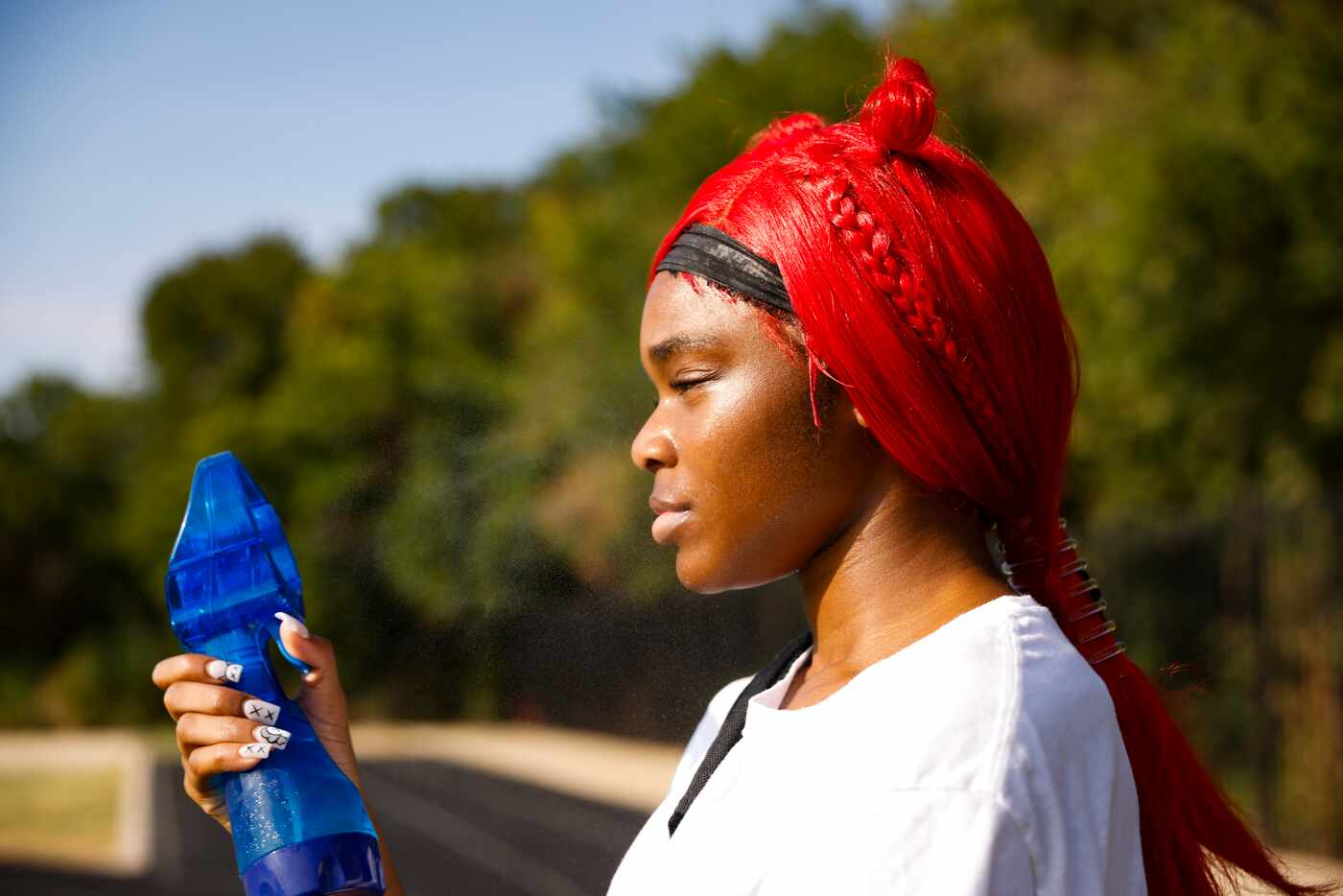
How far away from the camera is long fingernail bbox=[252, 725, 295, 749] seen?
4.64 feet

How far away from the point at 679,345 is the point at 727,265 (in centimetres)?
10

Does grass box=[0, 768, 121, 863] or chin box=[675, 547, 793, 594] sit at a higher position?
chin box=[675, 547, 793, 594]

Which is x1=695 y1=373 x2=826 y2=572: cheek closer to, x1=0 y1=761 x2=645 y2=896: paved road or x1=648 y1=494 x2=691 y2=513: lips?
x1=648 y1=494 x2=691 y2=513: lips

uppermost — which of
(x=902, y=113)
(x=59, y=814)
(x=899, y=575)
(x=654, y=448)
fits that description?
(x=902, y=113)

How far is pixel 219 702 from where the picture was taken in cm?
142

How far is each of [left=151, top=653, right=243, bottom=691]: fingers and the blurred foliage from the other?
51 cm

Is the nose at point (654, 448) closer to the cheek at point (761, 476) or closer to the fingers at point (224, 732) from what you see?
the cheek at point (761, 476)

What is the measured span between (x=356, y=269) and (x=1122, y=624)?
21789 millimetres

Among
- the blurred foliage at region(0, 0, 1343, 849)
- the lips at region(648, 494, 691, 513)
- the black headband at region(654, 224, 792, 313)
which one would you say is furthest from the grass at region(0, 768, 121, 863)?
the black headband at region(654, 224, 792, 313)

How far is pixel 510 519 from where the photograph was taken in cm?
219

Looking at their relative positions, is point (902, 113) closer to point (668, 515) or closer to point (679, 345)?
point (679, 345)

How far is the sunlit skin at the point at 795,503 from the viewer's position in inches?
55.9

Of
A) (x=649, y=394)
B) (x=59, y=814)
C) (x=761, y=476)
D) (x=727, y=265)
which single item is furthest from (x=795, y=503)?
(x=59, y=814)

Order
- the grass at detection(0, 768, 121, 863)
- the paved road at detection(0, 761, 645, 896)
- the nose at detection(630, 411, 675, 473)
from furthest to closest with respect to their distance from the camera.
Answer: the grass at detection(0, 768, 121, 863)
the paved road at detection(0, 761, 645, 896)
the nose at detection(630, 411, 675, 473)
